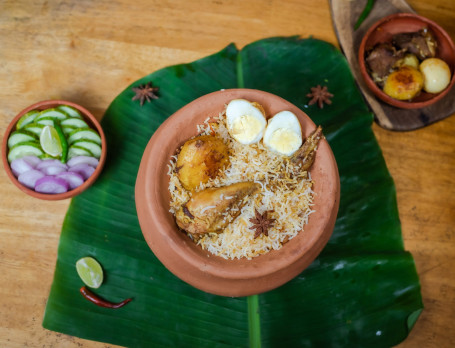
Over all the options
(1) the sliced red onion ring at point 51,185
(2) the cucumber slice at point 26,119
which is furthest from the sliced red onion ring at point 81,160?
(2) the cucumber slice at point 26,119

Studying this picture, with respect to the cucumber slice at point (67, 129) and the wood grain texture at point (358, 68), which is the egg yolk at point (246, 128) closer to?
the cucumber slice at point (67, 129)

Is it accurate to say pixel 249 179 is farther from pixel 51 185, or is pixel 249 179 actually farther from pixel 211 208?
pixel 51 185

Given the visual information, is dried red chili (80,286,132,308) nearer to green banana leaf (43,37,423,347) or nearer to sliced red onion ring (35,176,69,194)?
green banana leaf (43,37,423,347)

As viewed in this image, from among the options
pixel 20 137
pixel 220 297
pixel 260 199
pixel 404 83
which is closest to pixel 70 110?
pixel 20 137

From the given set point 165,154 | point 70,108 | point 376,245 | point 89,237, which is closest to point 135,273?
point 89,237

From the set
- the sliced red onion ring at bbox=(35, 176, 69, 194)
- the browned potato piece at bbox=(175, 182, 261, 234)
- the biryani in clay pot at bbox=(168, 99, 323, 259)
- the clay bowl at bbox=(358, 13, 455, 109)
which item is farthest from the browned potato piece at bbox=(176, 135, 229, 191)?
the clay bowl at bbox=(358, 13, 455, 109)

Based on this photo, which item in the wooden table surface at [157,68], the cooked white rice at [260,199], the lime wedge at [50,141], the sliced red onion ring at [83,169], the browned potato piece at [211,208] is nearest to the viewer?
the browned potato piece at [211,208]
